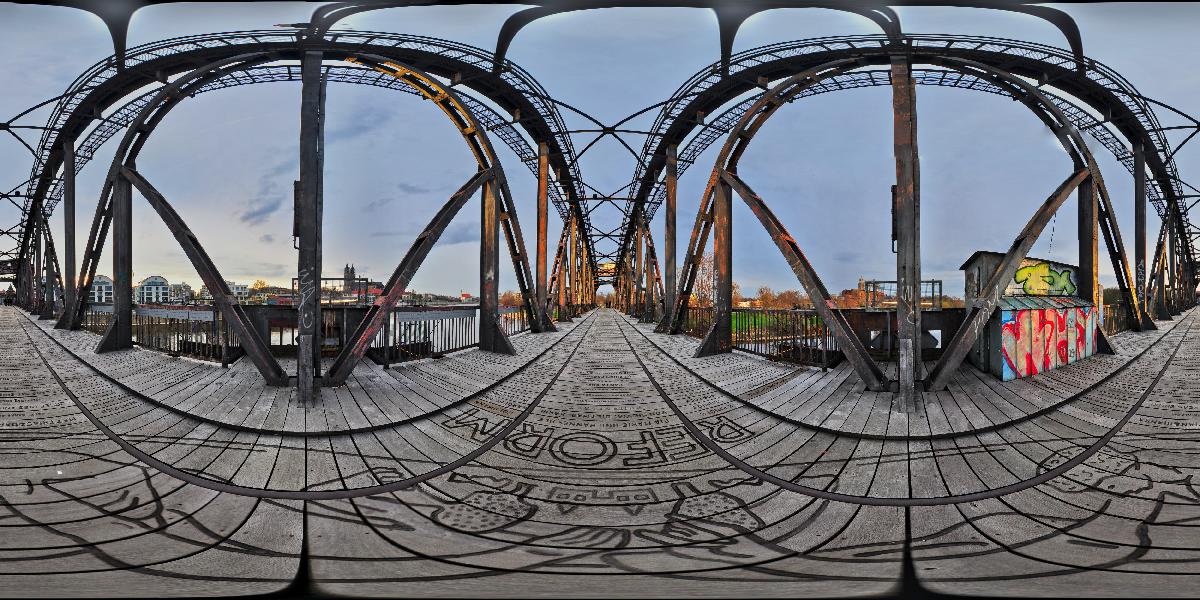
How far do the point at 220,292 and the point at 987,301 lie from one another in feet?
35.4

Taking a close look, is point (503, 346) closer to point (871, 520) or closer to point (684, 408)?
point (684, 408)

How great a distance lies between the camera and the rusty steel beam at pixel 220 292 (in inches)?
242

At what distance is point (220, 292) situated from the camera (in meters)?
6.58

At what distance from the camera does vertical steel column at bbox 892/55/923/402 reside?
548 centimetres

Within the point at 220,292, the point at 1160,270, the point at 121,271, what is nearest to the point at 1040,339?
the point at 220,292

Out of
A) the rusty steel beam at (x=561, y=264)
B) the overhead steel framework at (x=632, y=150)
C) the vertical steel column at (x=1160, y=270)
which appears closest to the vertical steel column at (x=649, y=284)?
the overhead steel framework at (x=632, y=150)

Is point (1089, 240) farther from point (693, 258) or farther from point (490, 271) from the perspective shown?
point (490, 271)

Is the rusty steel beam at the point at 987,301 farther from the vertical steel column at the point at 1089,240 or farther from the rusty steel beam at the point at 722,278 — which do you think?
the rusty steel beam at the point at 722,278

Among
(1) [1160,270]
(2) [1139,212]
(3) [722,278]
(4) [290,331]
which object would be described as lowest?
(4) [290,331]

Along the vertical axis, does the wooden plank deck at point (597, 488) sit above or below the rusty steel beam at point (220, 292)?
below

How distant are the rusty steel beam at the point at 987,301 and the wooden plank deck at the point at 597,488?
0.30 meters

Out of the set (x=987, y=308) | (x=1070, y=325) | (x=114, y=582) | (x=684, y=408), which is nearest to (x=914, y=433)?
(x=684, y=408)

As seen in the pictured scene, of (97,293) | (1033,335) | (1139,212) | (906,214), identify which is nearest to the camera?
(906,214)

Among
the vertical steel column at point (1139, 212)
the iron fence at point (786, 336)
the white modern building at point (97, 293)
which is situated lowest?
the iron fence at point (786, 336)
